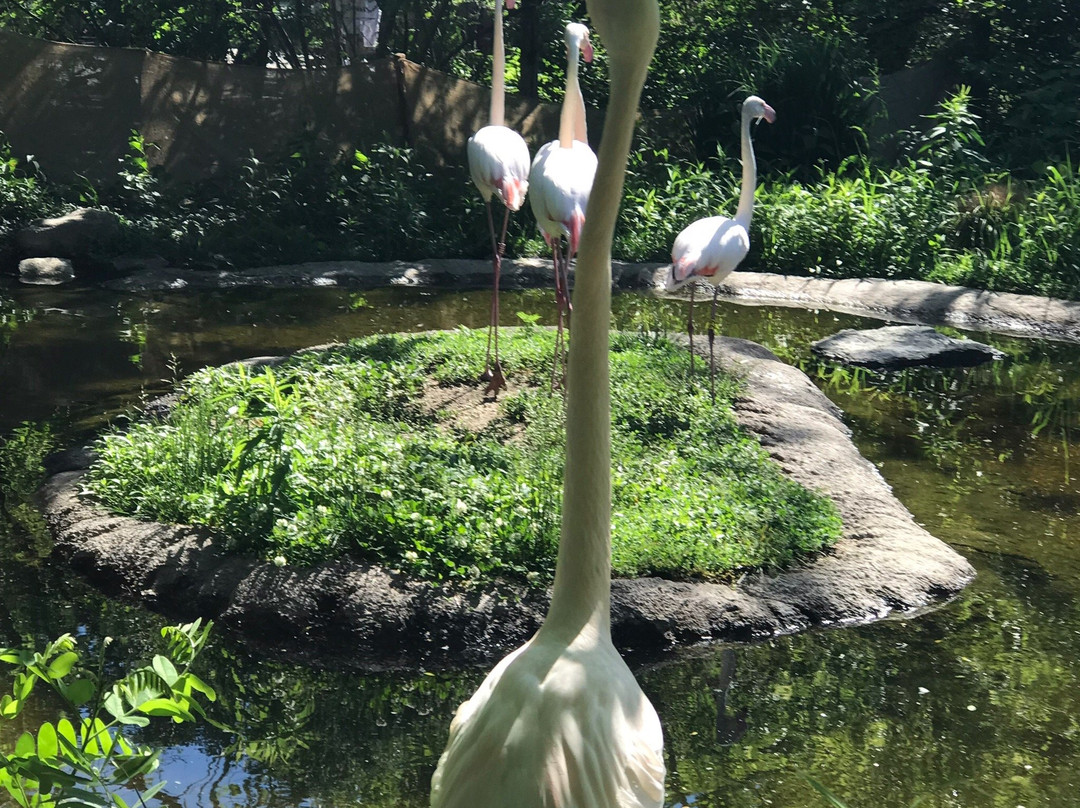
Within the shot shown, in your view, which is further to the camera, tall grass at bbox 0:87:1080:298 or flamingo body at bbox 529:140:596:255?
tall grass at bbox 0:87:1080:298

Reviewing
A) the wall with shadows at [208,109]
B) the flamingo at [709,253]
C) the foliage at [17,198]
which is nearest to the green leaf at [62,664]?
the flamingo at [709,253]

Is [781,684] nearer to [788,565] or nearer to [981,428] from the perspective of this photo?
[788,565]

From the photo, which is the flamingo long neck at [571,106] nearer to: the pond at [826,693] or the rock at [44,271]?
the pond at [826,693]

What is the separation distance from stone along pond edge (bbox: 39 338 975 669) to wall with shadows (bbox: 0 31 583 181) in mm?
7816

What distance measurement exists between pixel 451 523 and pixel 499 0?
12.7ft

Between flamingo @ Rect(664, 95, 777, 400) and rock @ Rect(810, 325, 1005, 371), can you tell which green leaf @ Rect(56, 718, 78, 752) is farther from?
rock @ Rect(810, 325, 1005, 371)

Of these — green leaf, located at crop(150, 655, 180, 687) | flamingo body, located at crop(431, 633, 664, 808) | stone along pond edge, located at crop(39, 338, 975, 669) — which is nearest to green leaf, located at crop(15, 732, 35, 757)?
green leaf, located at crop(150, 655, 180, 687)

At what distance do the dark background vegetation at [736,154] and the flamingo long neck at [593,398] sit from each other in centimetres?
813

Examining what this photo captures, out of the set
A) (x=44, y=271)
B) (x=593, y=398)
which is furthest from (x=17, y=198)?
(x=593, y=398)

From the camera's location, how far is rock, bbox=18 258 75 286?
9.49 metres

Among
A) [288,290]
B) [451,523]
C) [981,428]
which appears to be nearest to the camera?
[451,523]

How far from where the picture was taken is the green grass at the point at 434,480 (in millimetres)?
3998

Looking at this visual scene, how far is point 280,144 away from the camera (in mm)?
11844

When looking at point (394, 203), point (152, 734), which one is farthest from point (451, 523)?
point (394, 203)
